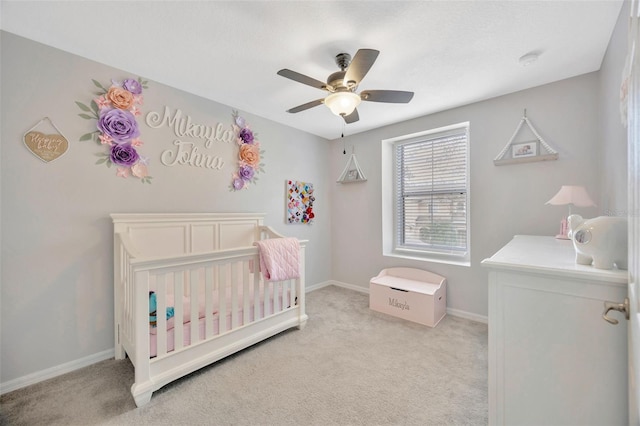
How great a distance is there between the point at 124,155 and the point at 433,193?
10.1ft

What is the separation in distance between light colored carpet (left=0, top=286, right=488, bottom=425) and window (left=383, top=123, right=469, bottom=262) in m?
1.10

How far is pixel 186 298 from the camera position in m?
1.91

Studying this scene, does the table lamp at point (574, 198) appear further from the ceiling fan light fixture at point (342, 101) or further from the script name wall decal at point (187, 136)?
the script name wall decal at point (187, 136)

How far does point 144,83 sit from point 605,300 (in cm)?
302

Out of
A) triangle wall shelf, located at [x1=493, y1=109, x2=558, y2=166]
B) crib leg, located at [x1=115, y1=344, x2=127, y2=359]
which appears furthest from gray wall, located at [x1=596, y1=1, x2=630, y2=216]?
crib leg, located at [x1=115, y1=344, x2=127, y2=359]

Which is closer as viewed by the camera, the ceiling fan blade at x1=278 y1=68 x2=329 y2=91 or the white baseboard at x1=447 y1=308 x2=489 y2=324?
the ceiling fan blade at x1=278 y1=68 x2=329 y2=91

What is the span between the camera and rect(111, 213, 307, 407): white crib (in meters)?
1.47

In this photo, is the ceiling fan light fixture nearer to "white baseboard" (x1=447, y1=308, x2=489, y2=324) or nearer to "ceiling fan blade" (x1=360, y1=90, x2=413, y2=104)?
"ceiling fan blade" (x1=360, y1=90, x2=413, y2=104)

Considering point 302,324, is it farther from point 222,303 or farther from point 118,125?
point 118,125

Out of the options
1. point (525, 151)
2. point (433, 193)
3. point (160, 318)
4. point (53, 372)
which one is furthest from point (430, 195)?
point (53, 372)

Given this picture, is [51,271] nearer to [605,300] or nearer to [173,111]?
[173,111]

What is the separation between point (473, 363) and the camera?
179cm

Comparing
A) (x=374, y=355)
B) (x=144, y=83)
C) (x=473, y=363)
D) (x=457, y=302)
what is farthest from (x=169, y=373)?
(x=457, y=302)

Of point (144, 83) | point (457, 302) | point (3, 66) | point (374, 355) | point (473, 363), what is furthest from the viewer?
point (457, 302)
